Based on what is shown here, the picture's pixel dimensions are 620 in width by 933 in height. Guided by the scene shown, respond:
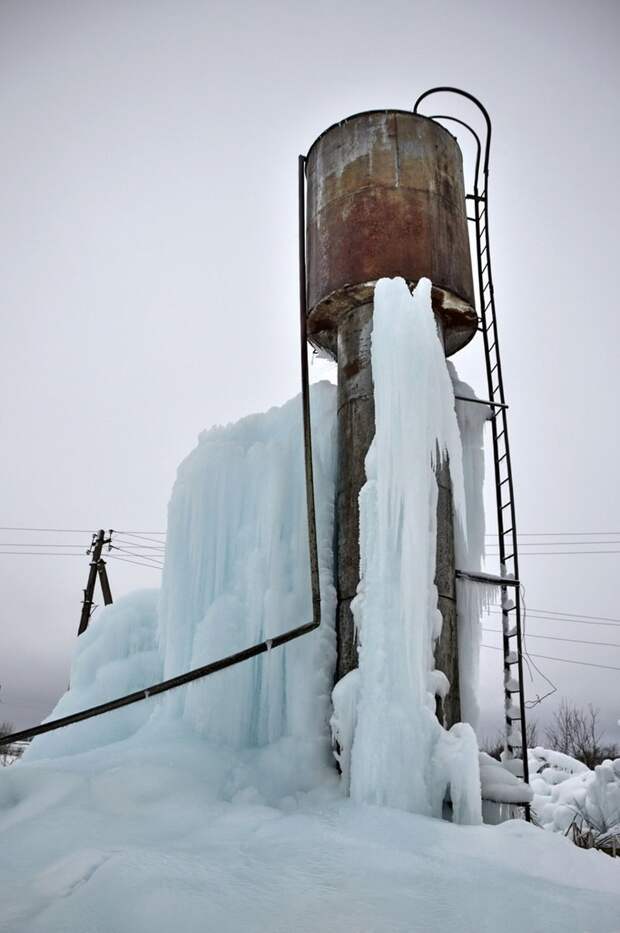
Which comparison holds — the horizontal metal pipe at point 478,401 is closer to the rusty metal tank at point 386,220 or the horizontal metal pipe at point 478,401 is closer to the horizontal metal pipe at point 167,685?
the rusty metal tank at point 386,220

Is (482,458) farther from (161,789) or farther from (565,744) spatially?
(565,744)

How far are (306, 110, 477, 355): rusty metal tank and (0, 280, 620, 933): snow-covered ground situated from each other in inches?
35.7

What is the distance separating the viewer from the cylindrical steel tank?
6.82 m

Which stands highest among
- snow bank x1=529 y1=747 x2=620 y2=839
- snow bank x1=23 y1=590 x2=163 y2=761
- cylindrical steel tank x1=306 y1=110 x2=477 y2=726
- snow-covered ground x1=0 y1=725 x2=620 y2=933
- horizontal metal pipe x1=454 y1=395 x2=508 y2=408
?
cylindrical steel tank x1=306 y1=110 x2=477 y2=726

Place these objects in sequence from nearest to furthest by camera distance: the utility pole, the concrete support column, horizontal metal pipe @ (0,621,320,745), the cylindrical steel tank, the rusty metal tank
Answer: horizontal metal pipe @ (0,621,320,745)
the concrete support column
the cylindrical steel tank
the rusty metal tank
the utility pole

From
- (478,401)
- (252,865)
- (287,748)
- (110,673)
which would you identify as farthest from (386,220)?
(252,865)

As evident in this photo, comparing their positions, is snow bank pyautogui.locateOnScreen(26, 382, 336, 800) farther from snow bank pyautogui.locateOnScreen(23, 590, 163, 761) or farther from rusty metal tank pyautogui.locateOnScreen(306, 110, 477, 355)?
rusty metal tank pyautogui.locateOnScreen(306, 110, 477, 355)

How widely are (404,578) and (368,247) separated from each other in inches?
155

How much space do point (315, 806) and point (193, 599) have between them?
266 centimetres

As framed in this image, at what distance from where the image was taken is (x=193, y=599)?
7004mm

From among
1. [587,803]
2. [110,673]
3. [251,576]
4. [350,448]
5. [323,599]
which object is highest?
[350,448]

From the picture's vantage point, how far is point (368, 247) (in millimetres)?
7414

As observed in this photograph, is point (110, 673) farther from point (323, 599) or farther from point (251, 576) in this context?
point (323, 599)

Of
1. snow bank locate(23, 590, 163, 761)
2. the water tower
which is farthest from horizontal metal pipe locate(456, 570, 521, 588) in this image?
snow bank locate(23, 590, 163, 761)
